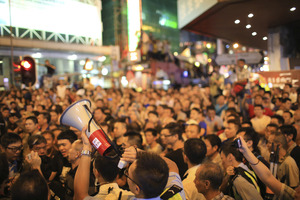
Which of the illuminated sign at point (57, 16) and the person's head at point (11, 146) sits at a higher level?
the illuminated sign at point (57, 16)

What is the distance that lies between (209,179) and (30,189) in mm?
1736

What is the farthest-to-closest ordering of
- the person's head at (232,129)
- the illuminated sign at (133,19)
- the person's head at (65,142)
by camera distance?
the illuminated sign at (133,19), the person's head at (232,129), the person's head at (65,142)

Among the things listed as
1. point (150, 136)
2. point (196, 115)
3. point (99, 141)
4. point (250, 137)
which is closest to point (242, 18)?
point (196, 115)

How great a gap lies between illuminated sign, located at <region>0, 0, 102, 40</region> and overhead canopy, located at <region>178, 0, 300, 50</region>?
41.5 feet

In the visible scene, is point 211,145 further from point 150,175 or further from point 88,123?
point 150,175

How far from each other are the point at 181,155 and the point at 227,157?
3.05 feet

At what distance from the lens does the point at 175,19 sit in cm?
4241

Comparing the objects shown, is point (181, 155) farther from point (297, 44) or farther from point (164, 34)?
point (164, 34)

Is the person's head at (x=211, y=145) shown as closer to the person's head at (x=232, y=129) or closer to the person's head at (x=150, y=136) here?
the person's head at (x=232, y=129)

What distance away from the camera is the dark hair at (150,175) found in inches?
89.1

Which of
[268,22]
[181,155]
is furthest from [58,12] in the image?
[181,155]

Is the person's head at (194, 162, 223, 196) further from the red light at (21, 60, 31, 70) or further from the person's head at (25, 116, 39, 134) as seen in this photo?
the red light at (21, 60, 31, 70)

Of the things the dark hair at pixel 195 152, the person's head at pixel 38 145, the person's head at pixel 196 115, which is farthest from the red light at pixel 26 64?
the dark hair at pixel 195 152

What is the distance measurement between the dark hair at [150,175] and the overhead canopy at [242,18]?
849 cm
